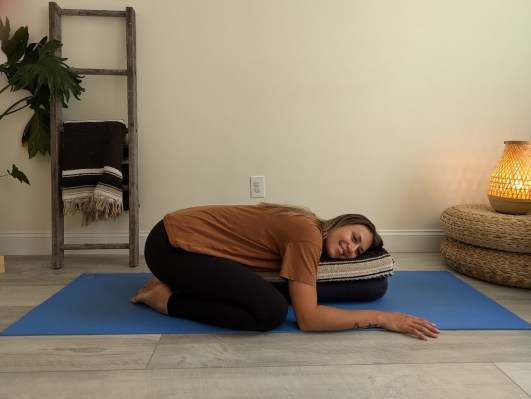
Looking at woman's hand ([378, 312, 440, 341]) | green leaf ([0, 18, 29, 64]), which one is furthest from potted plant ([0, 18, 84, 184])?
woman's hand ([378, 312, 440, 341])

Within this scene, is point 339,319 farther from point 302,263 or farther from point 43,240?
point 43,240

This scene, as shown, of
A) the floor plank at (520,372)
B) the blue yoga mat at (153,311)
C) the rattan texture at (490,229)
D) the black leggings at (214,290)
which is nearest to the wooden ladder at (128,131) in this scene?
the blue yoga mat at (153,311)

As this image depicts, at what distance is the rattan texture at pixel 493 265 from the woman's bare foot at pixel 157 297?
1500 mm

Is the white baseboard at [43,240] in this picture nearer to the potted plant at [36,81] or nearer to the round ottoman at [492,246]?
the potted plant at [36,81]

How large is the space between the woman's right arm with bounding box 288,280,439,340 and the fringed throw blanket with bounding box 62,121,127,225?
134 cm

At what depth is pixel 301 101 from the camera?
2.76 meters

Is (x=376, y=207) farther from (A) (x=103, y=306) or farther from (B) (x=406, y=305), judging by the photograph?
(A) (x=103, y=306)

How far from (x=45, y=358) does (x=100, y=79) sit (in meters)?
1.71

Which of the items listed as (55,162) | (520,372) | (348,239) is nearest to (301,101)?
(348,239)

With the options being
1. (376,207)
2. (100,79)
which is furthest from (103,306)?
(376,207)

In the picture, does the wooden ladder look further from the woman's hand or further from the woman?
the woman's hand

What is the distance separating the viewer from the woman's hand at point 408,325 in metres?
1.64

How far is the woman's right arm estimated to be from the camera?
1584mm

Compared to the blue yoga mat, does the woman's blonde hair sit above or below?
above
